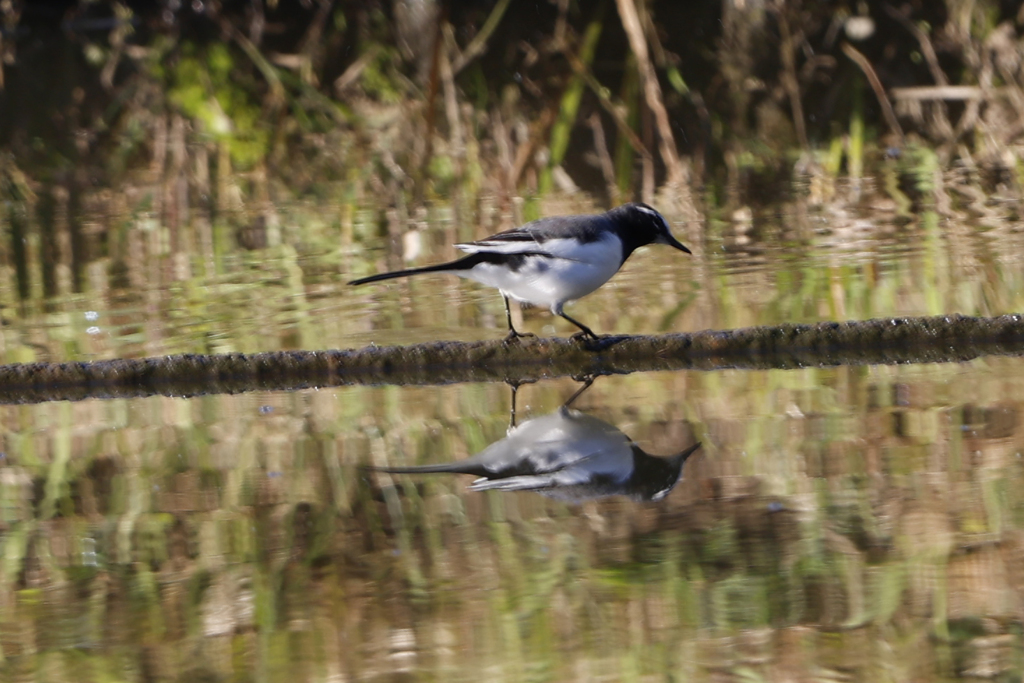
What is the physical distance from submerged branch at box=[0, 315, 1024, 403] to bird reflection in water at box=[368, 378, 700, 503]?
55 cm

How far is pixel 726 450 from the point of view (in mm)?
4090

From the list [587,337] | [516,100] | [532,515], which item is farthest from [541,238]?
[516,100]

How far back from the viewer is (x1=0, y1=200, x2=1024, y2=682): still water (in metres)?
2.95

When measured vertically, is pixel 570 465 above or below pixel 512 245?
below

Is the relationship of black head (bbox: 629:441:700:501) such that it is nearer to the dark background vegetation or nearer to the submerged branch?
the submerged branch

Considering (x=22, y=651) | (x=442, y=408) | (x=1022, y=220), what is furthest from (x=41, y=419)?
(x=1022, y=220)

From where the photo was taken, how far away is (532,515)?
3662 millimetres

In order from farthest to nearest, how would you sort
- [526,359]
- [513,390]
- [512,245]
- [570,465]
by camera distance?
[512,245]
[526,359]
[513,390]
[570,465]

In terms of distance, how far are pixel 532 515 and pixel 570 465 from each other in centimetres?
39

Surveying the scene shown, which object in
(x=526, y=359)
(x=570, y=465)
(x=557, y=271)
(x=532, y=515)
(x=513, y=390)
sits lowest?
(x=532, y=515)

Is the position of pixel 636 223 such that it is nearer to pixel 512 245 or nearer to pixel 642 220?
pixel 642 220

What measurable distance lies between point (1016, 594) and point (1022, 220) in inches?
158

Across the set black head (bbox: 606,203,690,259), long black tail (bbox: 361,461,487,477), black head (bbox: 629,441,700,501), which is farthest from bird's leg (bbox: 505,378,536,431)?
black head (bbox: 606,203,690,259)

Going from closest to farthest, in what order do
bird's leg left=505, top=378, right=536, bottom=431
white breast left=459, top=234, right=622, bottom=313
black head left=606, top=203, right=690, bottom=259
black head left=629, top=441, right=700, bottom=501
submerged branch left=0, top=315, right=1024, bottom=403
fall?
black head left=629, top=441, right=700, bottom=501, bird's leg left=505, top=378, right=536, bottom=431, submerged branch left=0, top=315, right=1024, bottom=403, white breast left=459, top=234, right=622, bottom=313, black head left=606, top=203, right=690, bottom=259
